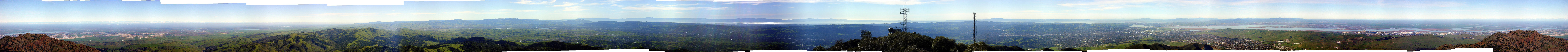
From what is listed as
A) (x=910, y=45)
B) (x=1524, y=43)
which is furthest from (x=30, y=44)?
(x=1524, y=43)

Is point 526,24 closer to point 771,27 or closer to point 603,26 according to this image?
point 603,26

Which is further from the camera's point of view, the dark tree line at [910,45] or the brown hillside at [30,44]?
the brown hillside at [30,44]

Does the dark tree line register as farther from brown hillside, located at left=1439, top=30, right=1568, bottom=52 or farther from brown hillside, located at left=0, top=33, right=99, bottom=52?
brown hillside, located at left=0, top=33, right=99, bottom=52

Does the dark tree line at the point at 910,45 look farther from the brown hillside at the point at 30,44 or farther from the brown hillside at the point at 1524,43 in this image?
the brown hillside at the point at 30,44

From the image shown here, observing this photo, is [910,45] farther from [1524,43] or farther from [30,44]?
[30,44]

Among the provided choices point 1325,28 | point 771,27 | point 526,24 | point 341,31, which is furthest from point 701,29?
point 1325,28

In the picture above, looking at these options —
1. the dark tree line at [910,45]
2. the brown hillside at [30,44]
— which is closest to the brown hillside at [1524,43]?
the dark tree line at [910,45]
